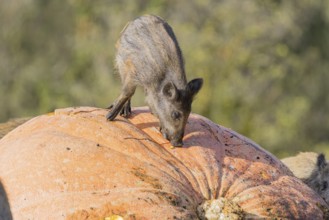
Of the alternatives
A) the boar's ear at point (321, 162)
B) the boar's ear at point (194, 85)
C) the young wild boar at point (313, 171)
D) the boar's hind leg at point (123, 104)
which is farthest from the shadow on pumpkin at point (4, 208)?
the boar's ear at point (321, 162)

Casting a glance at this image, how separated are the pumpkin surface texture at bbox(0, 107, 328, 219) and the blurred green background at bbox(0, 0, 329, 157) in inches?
531

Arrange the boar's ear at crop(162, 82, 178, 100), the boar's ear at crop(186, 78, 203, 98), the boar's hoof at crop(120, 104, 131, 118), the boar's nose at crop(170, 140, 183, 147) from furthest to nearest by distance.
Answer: the boar's ear at crop(162, 82, 178, 100), the boar's ear at crop(186, 78, 203, 98), the boar's hoof at crop(120, 104, 131, 118), the boar's nose at crop(170, 140, 183, 147)

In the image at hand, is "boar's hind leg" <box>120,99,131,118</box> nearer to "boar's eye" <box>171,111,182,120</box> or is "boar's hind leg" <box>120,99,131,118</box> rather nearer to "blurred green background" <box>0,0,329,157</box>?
"boar's eye" <box>171,111,182,120</box>

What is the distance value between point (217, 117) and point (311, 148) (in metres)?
3.25

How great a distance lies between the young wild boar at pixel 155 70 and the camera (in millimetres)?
7375

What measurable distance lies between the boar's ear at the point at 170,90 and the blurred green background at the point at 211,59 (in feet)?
41.7

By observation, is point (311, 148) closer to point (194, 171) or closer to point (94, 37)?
point (94, 37)

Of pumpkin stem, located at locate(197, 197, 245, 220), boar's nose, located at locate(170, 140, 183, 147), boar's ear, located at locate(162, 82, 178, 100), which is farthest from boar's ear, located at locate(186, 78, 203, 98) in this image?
pumpkin stem, located at locate(197, 197, 245, 220)

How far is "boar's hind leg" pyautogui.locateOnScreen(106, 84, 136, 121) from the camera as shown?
7016mm

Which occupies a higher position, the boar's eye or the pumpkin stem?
the boar's eye

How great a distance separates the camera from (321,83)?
28406mm

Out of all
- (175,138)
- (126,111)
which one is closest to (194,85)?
(126,111)

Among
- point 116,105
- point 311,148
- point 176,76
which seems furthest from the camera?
point 311,148

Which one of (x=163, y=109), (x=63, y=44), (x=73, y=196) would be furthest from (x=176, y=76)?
(x=63, y=44)
